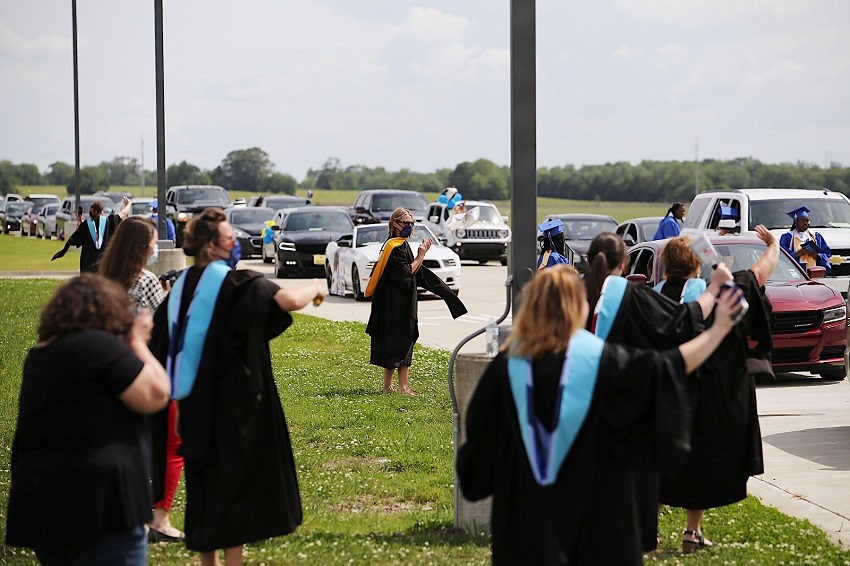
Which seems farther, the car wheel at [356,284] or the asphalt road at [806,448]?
the car wheel at [356,284]

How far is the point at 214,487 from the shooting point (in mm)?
5648

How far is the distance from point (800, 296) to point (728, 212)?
360cm

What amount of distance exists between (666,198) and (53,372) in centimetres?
10170

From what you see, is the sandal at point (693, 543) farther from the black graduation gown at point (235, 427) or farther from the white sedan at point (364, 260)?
the white sedan at point (364, 260)

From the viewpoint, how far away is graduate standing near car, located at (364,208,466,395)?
1209cm

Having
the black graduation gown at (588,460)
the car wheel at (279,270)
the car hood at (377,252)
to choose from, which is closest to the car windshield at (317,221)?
the car wheel at (279,270)

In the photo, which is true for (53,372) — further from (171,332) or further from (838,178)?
(838,178)

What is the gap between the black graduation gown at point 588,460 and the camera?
4289mm

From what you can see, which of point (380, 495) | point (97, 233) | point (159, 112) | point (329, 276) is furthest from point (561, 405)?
point (329, 276)

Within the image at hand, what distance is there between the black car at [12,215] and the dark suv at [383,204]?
32799 mm

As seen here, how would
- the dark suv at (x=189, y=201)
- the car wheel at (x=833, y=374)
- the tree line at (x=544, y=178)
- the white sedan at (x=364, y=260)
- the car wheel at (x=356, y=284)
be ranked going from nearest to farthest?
the car wheel at (x=833, y=374) → the white sedan at (x=364, y=260) → the car wheel at (x=356, y=284) → the dark suv at (x=189, y=201) → the tree line at (x=544, y=178)

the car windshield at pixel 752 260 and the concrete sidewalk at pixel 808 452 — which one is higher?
the car windshield at pixel 752 260

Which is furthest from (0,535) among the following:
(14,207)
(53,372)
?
(14,207)

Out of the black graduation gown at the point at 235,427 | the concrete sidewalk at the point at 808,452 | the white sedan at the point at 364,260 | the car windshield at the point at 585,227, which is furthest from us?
the car windshield at the point at 585,227
